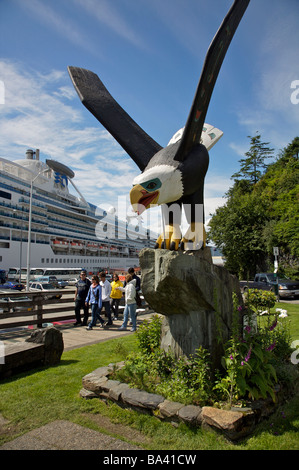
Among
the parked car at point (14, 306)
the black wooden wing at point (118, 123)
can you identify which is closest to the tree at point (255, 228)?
the parked car at point (14, 306)

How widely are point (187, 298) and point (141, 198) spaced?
155cm

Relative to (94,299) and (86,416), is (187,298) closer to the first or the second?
(86,416)

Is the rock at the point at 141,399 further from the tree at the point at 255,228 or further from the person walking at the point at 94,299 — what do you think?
the tree at the point at 255,228

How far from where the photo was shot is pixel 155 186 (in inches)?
168

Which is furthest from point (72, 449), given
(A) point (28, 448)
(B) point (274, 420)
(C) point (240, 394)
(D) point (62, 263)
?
(D) point (62, 263)

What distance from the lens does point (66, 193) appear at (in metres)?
57.1

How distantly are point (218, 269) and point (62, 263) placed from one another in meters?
50.5

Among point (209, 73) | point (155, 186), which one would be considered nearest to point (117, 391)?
point (155, 186)

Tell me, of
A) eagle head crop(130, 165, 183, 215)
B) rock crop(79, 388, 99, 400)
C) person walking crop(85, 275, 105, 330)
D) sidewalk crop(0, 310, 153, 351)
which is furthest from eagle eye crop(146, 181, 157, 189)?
person walking crop(85, 275, 105, 330)

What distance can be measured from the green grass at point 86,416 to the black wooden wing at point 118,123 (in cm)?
367

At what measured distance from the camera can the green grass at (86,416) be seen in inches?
115

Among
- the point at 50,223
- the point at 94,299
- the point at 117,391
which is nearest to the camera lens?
the point at 117,391

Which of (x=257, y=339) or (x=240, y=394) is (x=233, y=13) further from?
(x=240, y=394)

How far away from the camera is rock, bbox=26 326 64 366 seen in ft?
17.6
